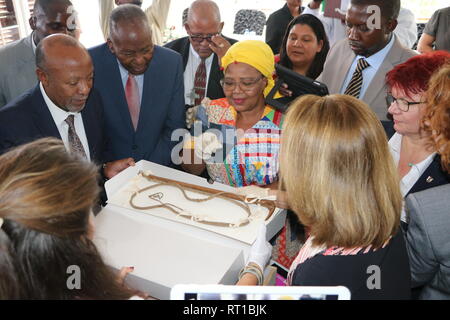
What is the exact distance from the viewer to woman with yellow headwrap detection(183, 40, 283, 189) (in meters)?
1.97

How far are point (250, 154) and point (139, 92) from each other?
86 centimetres

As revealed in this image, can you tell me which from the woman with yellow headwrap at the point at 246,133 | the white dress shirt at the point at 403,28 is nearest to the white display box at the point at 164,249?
the woman with yellow headwrap at the point at 246,133

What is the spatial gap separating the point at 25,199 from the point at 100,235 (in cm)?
69

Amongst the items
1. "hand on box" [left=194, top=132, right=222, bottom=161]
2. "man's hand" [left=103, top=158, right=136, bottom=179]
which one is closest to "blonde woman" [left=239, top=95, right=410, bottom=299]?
→ "hand on box" [left=194, top=132, right=222, bottom=161]

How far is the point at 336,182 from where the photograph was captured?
1.12 m

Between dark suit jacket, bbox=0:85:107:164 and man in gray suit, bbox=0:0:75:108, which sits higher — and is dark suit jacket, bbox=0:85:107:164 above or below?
below

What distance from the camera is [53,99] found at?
5.96 feet

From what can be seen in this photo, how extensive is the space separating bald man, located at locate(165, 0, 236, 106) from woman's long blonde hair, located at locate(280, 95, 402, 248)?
1.75 metres

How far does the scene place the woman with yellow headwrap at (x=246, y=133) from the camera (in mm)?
1970

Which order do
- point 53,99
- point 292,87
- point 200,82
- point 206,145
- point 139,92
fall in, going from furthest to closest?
point 200,82 < point 139,92 < point 292,87 < point 206,145 < point 53,99

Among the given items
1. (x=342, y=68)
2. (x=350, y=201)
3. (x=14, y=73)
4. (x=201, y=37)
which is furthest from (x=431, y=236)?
(x=14, y=73)

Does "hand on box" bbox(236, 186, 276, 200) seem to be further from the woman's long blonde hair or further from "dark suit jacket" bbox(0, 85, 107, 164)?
"dark suit jacket" bbox(0, 85, 107, 164)

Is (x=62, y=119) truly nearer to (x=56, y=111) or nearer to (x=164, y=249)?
(x=56, y=111)
